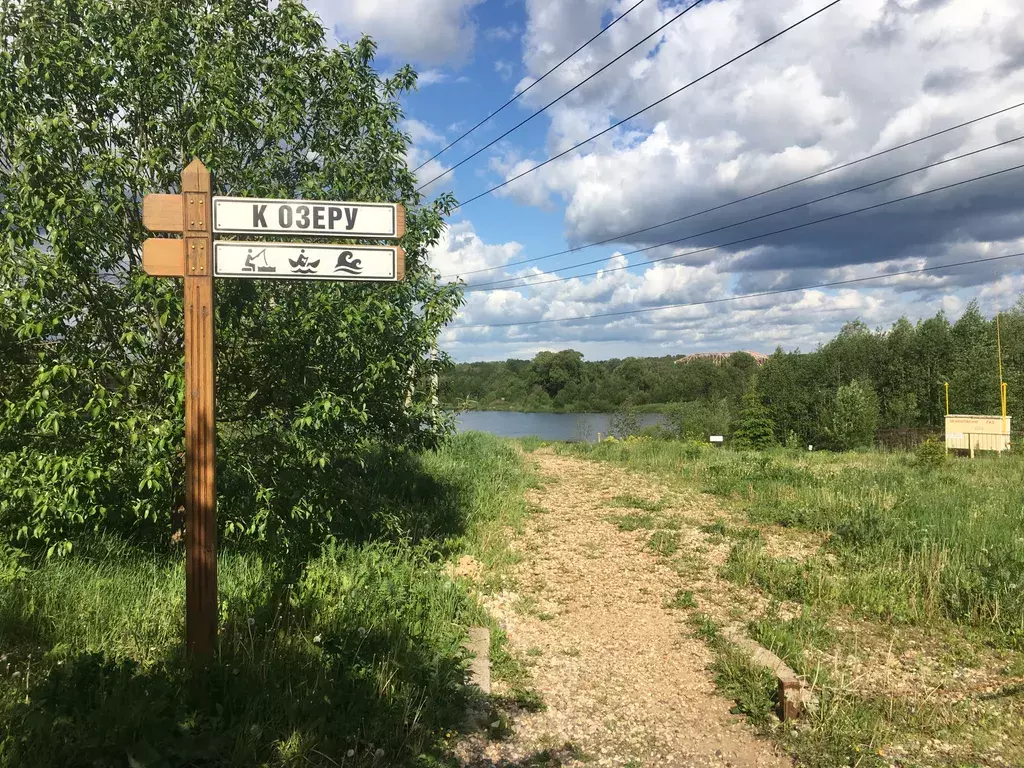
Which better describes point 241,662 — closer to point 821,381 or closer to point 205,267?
point 205,267

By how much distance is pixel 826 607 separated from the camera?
468cm

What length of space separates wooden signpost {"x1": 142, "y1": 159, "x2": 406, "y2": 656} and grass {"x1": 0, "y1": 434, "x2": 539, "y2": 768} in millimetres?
375

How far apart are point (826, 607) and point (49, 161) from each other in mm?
6278

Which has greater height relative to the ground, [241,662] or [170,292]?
[170,292]

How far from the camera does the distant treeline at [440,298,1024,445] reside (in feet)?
107

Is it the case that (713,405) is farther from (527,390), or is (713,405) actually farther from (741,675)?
(741,675)

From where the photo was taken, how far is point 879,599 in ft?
15.4

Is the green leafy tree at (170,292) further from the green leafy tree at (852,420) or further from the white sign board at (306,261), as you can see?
the green leafy tree at (852,420)

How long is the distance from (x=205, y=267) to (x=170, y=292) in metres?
1.06

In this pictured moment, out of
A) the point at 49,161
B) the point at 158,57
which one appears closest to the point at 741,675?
the point at 49,161

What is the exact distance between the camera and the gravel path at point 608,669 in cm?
296

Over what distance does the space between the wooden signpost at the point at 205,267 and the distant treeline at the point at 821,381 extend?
3.60 meters

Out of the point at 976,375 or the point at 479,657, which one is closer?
the point at 479,657

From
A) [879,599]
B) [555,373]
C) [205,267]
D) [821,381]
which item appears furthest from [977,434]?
[555,373]
